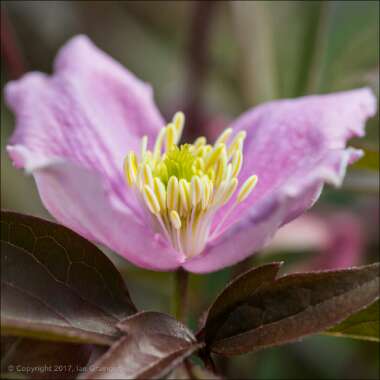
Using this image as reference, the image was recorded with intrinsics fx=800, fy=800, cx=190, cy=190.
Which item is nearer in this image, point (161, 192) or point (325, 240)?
point (161, 192)

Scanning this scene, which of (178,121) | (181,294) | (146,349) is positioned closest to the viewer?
(146,349)

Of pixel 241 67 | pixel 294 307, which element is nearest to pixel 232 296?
pixel 294 307

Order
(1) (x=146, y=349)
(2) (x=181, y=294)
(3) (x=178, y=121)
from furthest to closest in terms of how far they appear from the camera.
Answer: (3) (x=178, y=121) → (2) (x=181, y=294) → (1) (x=146, y=349)

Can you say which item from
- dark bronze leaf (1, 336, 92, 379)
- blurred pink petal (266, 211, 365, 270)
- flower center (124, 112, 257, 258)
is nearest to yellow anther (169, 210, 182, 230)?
flower center (124, 112, 257, 258)

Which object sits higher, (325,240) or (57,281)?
(57,281)

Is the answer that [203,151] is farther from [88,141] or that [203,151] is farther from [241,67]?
[241,67]
